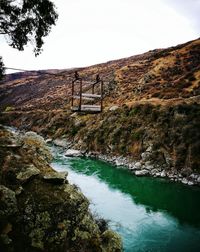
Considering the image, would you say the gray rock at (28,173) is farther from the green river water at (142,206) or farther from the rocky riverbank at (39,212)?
the green river water at (142,206)

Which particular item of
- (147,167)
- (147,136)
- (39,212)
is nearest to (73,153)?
(147,136)

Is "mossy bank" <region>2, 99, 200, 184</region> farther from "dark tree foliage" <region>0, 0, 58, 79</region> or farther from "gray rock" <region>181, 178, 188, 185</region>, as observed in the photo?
"dark tree foliage" <region>0, 0, 58, 79</region>

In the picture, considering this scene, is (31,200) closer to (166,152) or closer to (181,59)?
(166,152)

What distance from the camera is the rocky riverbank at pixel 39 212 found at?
11.8 metres

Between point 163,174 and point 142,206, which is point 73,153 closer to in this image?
point 163,174

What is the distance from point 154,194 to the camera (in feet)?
105

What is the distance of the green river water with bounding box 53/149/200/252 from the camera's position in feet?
70.3

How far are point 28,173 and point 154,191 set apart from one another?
71.9 ft

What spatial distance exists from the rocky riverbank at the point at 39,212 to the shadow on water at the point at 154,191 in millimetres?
14210

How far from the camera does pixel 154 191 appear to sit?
108 ft

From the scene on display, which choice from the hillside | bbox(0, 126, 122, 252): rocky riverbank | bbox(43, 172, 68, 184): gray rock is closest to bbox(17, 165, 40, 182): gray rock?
bbox(0, 126, 122, 252): rocky riverbank

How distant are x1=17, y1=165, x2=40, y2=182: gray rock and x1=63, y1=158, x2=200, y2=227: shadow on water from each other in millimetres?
16037

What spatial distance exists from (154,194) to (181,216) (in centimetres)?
571

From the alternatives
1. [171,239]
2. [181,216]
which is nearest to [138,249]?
[171,239]
